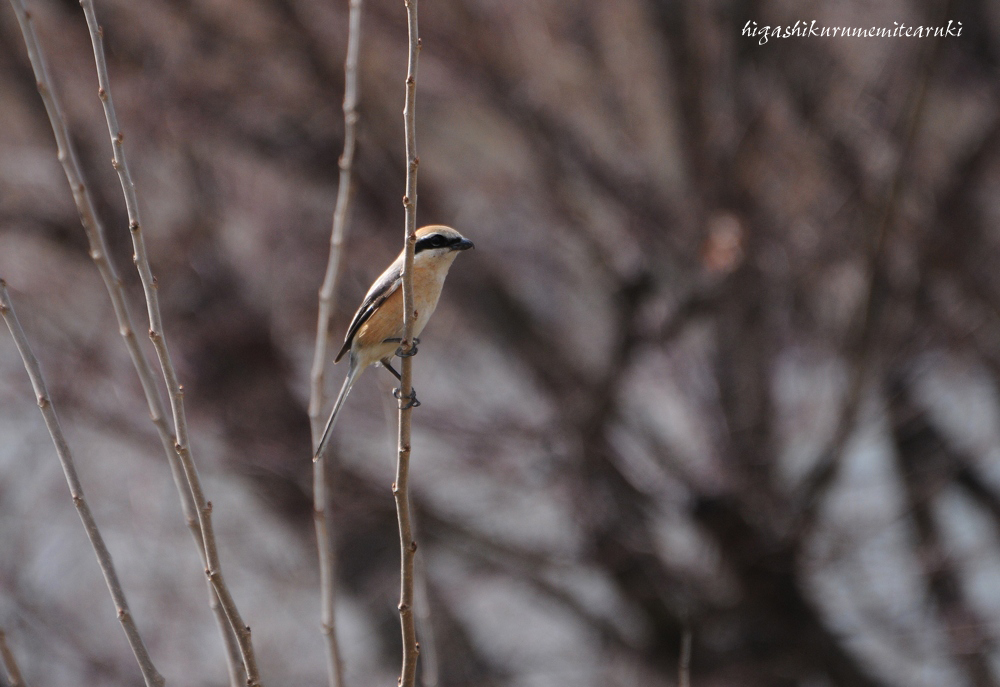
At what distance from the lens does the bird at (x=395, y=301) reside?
3180 mm

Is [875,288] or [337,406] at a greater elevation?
[875,288]

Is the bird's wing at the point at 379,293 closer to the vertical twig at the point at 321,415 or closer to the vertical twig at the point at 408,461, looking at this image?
the vertical twig at the point at 321,415

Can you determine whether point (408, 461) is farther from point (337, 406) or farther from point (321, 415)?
point (337, 406)

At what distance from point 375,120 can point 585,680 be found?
4.18 meters

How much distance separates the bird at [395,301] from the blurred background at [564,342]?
2.36 meters

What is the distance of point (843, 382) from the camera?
17.5ft

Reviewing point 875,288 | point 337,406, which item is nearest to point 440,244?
point 337,406

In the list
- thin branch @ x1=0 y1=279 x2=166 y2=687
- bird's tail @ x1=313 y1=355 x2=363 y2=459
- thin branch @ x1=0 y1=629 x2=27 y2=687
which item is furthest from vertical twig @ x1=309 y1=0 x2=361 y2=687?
thin branch @ x1=0 y1=629 x2=27 y2=687

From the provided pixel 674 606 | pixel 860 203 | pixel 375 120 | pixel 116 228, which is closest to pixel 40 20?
pixel 116 228

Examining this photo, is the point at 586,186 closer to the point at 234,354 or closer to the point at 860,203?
the point at 860,203

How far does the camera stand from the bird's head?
316 cm

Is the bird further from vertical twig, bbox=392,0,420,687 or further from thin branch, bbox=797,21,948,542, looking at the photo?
thin branch, bbox=797,21,948,542

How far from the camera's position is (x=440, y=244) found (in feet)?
10.5

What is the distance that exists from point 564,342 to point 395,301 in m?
3.49
